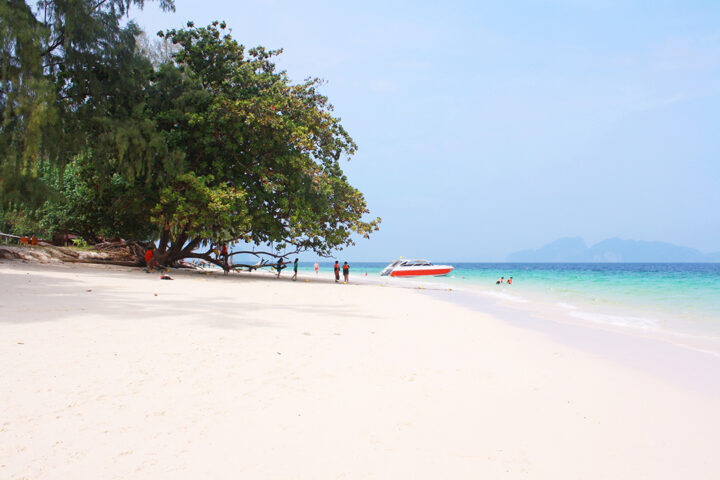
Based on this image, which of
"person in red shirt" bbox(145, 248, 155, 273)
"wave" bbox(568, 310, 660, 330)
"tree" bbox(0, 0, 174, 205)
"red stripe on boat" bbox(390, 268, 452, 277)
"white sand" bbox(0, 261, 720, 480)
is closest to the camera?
"white sand" bbox(0, 261, 720, 480)

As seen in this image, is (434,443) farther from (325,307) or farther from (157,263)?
(157,263)

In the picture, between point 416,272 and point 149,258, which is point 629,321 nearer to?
point 149,258

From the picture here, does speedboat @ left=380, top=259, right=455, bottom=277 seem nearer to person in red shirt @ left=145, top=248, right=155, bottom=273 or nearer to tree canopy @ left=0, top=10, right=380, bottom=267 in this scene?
tree canopy @ left=0, top=10, right=380, bottom=267

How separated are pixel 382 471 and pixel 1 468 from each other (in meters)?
2.40

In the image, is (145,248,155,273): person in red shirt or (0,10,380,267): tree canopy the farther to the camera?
(145,248,155,273): person in red shirt

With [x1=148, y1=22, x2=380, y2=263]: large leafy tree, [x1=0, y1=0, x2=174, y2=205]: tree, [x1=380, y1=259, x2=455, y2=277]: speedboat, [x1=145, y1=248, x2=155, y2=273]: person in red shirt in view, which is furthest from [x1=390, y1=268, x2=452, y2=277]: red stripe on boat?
[x1=0, y1=0, x2=174, y2=205]: tree

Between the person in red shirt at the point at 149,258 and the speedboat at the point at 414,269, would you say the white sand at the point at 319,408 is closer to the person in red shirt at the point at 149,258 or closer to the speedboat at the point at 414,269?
the person in red shirt at the point at 149,258

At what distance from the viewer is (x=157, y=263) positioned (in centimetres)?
2233

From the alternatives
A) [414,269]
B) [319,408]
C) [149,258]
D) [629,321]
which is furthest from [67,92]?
[414,269]

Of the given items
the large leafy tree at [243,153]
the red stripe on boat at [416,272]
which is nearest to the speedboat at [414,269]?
the red stripe on boat at [416,272]

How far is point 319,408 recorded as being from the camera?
3.96 m

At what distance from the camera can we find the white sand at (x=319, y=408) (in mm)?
3010

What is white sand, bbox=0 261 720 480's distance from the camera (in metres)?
3.01

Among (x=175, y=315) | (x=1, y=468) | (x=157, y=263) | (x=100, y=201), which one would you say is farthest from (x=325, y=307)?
(x=100, y=201)
